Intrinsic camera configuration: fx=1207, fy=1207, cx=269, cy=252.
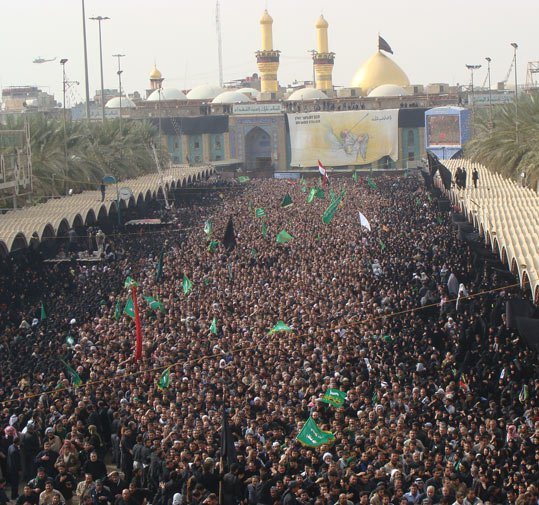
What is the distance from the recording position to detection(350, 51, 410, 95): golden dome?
95438 millimetres

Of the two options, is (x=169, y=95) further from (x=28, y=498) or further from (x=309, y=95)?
(x=28, y=498)

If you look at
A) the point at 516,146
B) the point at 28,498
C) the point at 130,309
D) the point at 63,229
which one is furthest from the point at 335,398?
the point at 516,146

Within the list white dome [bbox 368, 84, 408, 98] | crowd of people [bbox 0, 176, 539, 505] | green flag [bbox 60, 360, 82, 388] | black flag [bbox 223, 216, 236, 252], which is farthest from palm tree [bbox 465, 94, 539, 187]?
white dome [bbox 368, 84, 408, 98]

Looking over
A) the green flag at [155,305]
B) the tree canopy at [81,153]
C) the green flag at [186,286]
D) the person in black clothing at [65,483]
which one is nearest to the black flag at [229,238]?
the green flag at [186,286]

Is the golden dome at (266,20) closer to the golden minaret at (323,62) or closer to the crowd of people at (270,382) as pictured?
the golden minaret at (323,62)

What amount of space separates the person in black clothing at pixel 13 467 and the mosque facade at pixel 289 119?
62834 mm

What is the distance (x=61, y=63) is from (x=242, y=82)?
323 ft

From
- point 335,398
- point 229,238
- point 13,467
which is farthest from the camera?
point 229,238

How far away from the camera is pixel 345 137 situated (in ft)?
255

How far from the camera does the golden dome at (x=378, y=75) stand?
9544 cm

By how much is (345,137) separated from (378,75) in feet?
64.9

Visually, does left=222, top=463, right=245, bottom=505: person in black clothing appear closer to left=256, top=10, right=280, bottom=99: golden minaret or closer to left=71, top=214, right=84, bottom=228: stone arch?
left=71, top=214, right=84, bottom=228: stone arch

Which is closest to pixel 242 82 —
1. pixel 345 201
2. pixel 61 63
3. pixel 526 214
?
pixel 61 63

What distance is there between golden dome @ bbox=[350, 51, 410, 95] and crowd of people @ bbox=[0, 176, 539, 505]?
67888 millimetres
